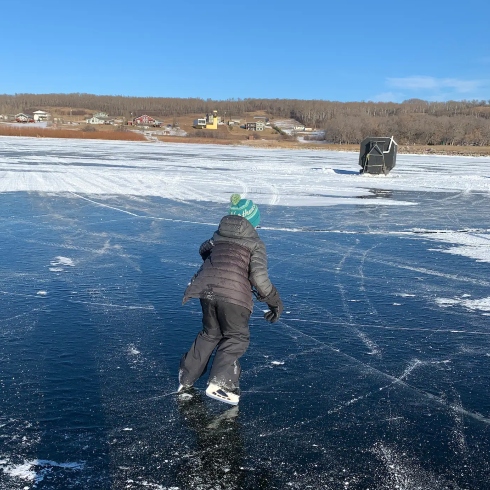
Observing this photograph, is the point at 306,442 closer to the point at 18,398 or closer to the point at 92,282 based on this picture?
the point at 18,398

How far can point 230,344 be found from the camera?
3812 mm

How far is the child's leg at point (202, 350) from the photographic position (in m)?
3.87

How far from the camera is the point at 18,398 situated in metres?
3.81

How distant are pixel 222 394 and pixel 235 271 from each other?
0.81 meters

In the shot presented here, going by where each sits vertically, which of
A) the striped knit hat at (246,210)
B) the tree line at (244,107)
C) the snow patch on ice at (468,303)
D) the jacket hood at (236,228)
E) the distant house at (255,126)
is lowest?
Answer: the snow patch on ice at (468,303)

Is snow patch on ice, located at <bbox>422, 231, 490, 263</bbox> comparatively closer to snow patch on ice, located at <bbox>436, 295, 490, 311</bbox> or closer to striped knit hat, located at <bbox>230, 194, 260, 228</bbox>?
snow patch on ice, located at <bbox>436, 295, 490, 311</bbox>

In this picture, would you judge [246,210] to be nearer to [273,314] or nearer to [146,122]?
[273,314]

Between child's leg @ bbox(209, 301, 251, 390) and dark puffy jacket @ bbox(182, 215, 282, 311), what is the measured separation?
0.22 feet

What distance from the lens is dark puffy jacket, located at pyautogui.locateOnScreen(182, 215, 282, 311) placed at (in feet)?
12.3

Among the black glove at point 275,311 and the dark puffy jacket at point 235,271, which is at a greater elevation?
the dark puffy jacket at point 235,271

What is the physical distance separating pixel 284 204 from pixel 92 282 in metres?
8.01

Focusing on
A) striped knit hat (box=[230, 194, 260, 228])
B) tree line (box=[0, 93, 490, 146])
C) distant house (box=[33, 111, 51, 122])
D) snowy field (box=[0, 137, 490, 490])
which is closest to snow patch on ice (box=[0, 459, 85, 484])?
snowy field (box=[0, 137, 490, 490])

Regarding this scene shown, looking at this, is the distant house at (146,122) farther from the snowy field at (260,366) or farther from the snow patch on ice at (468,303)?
the snow patch on ice at (468,303)

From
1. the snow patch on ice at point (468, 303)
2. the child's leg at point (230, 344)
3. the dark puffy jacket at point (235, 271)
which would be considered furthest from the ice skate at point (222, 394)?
the snow patch on ice at point (468, 303)
